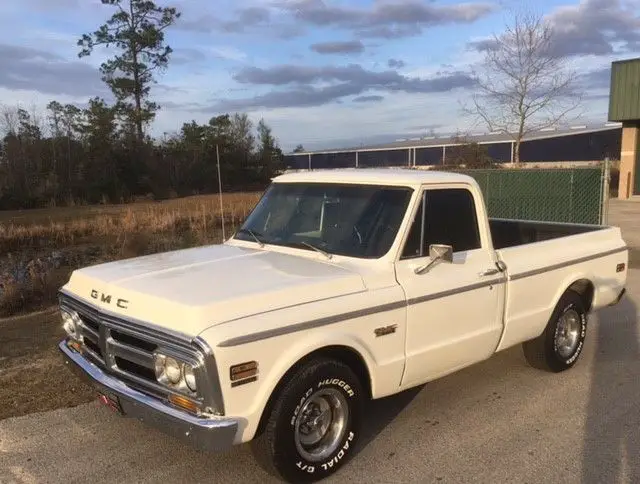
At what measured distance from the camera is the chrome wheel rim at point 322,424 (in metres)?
3.69

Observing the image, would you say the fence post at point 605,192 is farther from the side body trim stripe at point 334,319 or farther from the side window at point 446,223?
the side body trim stripe at point 334,319

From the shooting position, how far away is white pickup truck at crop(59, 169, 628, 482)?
10.8ft

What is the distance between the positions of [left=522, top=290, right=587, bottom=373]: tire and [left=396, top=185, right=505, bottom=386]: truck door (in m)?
0.90

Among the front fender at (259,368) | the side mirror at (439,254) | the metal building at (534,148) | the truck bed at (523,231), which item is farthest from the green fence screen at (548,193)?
the metal building at (534,148)

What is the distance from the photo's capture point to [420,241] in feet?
14.4

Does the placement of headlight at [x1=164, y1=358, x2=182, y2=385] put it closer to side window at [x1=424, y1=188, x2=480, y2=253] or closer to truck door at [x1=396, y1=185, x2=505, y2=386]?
truck door at [x1=396, y1=185, x2=505, y2=386]

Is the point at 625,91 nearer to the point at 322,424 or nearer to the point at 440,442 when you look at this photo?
the point at 440,442

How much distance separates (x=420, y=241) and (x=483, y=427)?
1460mm

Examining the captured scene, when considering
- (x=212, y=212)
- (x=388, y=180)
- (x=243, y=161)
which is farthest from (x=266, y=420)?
(x=243, y=161)

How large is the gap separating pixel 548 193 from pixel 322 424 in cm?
1161

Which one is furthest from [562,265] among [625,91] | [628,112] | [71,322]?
[625,91]

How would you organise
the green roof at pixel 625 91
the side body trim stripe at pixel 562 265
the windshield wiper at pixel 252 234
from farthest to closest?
the green roof at pixel 625 91 → the side body trim stripe at pixel 562 265 → the windshield wiper at pixel 252 234

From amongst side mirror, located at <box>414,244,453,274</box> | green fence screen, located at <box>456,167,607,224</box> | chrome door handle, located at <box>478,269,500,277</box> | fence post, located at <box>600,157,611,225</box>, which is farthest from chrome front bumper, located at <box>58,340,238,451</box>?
green fence screen, located at <box>456,167,607,224</box>

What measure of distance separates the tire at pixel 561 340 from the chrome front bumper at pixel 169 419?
339cm
